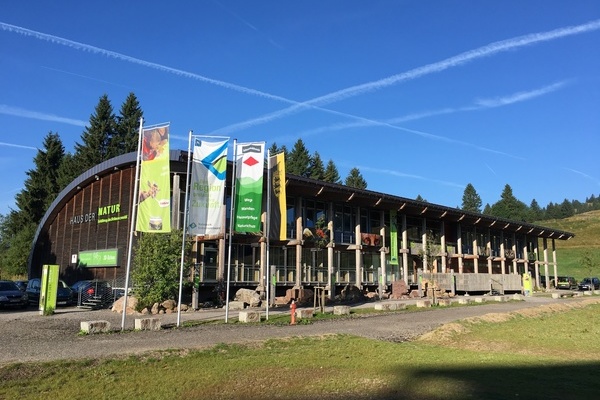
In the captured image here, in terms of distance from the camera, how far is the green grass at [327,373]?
26.2 feet

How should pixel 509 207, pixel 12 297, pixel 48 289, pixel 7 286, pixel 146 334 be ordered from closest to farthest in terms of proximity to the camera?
1. pixel 146 334
2. pixel 48 289
3. pixel 12 297
4. pixel 7 286
5. pixel 509 207

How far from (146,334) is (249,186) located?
23.5ft

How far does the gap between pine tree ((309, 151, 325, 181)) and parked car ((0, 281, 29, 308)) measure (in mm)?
69325

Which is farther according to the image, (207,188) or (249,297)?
(249,297)

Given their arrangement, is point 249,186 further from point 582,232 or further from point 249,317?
point 582,232

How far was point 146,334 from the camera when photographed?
1573cm

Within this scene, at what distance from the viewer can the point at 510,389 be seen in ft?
26.6

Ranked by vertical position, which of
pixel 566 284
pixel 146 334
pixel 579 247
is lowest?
pixel 146 334

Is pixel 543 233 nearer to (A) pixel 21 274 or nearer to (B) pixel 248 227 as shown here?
(B) pixel 248 227

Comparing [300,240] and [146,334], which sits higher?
[300,240]

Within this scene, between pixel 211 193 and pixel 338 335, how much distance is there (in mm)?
7363

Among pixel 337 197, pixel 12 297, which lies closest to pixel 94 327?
pixel 12 297

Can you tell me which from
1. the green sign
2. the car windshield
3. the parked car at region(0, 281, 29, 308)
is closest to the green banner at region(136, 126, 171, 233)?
the parked car at region(0, 281, 29, 308)

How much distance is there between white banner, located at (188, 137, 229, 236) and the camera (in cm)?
1884
